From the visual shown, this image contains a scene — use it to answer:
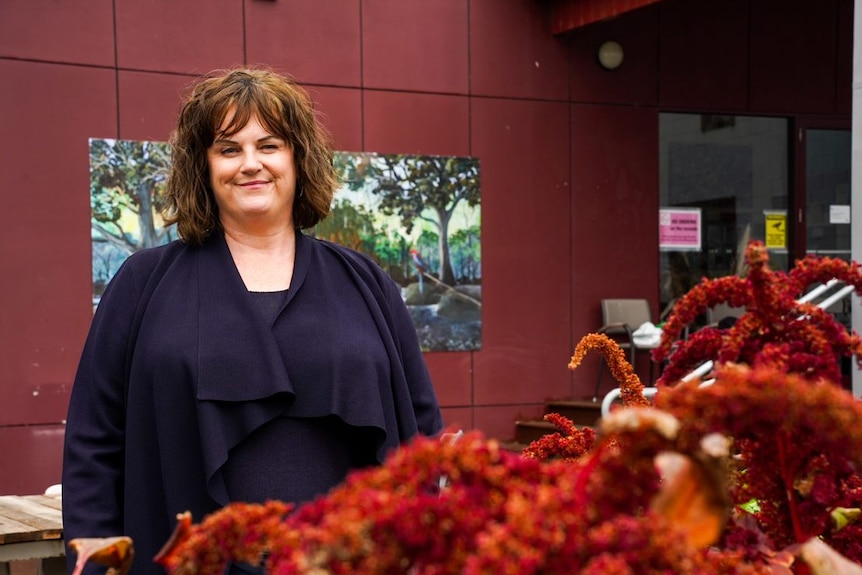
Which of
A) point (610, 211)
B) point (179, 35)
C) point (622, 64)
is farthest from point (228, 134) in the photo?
point (622, 64)

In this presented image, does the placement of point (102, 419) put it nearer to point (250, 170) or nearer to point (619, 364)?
point (250, 170)

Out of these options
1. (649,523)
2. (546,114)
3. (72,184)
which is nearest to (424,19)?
(546,114)

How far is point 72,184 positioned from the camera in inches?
291

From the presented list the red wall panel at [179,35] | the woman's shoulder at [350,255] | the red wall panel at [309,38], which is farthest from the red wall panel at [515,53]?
the woman's shoulder at [350,255]

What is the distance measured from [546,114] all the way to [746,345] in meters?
8.26

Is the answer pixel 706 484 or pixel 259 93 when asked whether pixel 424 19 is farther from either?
pixel 706 484

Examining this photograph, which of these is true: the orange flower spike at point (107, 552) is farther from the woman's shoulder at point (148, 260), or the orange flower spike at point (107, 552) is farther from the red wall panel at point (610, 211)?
the red wall panel at point (610, 211)

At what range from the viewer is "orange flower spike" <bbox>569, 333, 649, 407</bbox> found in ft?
3.66

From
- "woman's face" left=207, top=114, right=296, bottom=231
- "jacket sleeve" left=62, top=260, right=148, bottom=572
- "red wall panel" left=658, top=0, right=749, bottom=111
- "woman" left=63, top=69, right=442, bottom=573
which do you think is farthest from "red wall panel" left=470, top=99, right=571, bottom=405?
"jacket sleeve" left=62, top=260, right=148, bottom=572

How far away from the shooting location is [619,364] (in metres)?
1.14

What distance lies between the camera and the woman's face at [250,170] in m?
2.04

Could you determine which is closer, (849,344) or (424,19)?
(849,344)

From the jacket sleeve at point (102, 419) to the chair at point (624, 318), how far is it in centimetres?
714

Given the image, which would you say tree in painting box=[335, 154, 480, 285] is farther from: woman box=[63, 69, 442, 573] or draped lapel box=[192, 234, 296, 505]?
draped lapel box=[192, 234, 296, 505]
